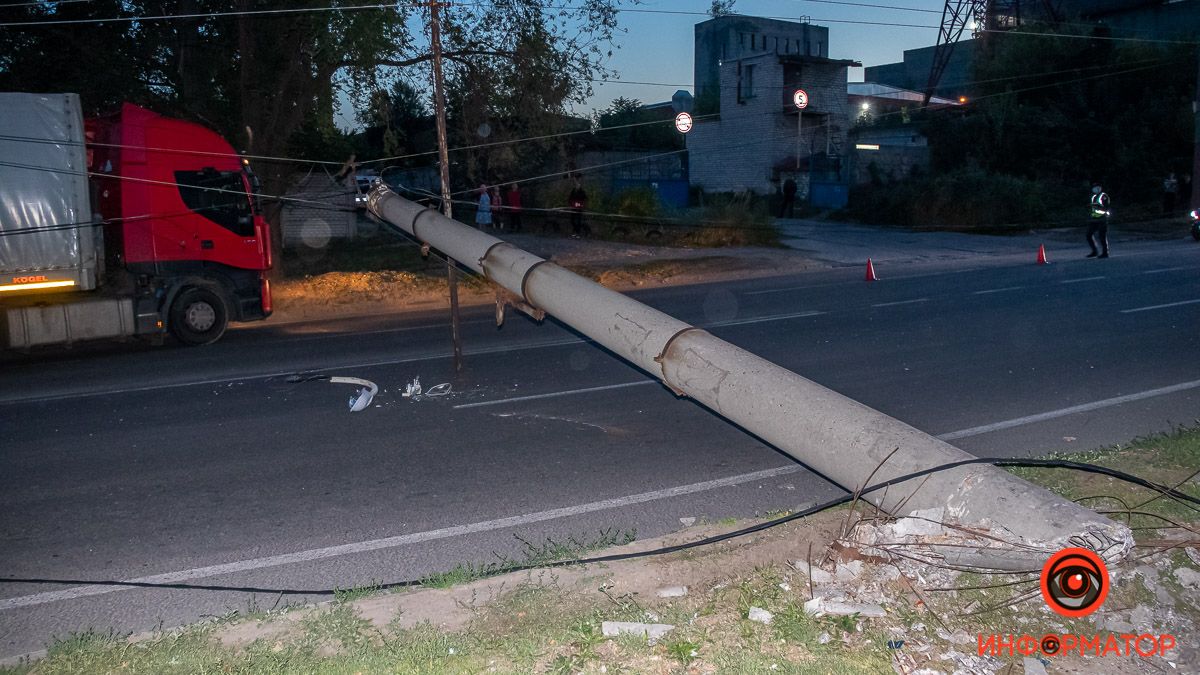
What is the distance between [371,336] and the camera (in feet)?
45.3

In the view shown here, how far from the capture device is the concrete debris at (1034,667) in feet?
11.9

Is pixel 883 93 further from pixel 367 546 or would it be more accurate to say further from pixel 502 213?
pixel 367 546

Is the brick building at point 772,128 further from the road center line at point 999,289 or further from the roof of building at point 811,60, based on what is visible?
the road center line at point 999,289

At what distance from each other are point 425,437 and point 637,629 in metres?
4.48

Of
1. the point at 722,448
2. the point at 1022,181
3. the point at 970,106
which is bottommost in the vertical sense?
the point at 722,448

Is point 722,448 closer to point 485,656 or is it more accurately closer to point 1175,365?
point 485,656

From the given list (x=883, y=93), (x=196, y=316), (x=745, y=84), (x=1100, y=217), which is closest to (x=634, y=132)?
(x=745, y=84)

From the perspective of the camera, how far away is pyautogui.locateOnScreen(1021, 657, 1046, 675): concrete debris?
3.62 metres

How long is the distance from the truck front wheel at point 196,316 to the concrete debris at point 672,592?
11.4m

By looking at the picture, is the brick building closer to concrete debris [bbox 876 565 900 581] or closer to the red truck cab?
the red truck cab

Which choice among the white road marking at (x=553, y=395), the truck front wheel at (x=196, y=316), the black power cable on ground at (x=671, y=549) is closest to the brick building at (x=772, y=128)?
the truck front wheel at (x=196, y=316)

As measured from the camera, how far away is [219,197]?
1416 centimetres

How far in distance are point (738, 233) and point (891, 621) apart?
24.2 meters

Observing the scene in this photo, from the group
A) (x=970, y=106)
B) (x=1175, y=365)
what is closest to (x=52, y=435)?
(x=1175, y=365)
